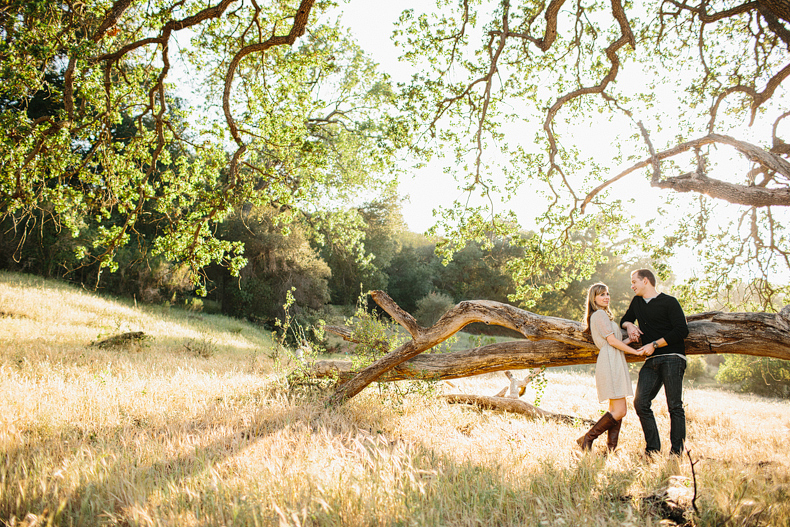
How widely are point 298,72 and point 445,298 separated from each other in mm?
25564

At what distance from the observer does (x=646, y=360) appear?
461cm

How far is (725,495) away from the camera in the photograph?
2.55m

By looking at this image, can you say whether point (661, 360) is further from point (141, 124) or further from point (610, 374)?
point (141, 124)

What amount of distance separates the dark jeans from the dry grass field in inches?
11.2

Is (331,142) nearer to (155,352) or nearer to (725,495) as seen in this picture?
(155,352)

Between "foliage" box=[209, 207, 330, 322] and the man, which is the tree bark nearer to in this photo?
the man

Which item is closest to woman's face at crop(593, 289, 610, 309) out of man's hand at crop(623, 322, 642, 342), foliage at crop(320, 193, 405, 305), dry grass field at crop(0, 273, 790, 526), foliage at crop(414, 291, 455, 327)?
man's hand at crop(623, 322, 642, 342)

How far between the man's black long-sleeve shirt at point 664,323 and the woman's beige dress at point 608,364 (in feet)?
0.70

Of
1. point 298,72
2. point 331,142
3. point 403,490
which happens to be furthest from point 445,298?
point 403,490

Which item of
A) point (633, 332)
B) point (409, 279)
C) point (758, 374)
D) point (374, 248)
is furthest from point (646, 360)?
point (409, 279)

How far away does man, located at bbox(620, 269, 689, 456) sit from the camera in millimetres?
4262

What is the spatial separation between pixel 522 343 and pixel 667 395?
1.64 meters

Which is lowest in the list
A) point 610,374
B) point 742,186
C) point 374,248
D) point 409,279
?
point 610,374

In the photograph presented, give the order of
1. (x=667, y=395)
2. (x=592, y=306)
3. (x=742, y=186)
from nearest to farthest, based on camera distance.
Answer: (x=667, y=395) < (x=592, y=306) < (x=742, y=186)
